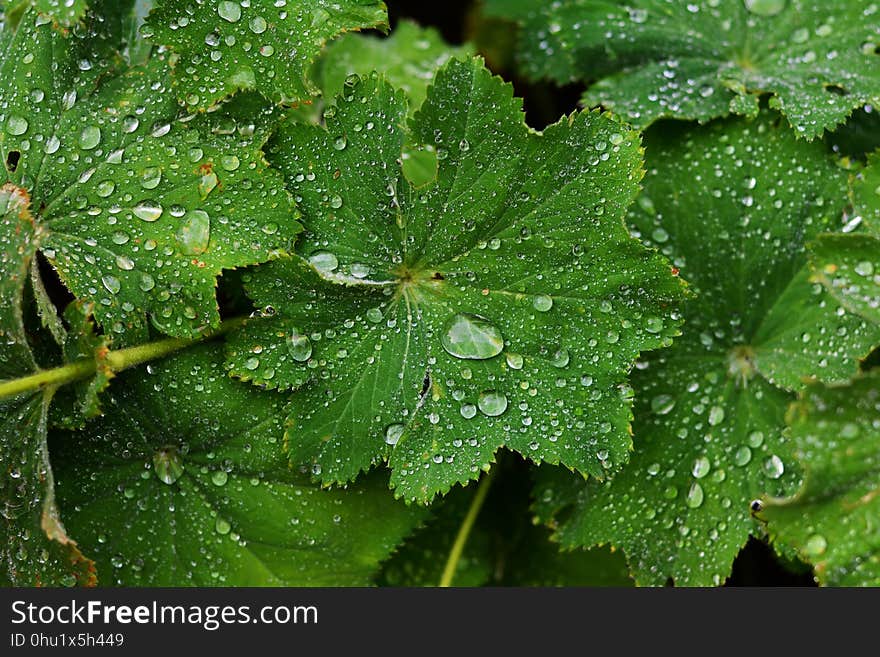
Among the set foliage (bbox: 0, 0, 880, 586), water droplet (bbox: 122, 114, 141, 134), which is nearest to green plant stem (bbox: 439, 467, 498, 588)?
foliage (bbox: 0, 0, 880, 586)

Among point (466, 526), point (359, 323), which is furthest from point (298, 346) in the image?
→ point (466, 526)

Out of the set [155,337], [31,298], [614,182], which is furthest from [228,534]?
[614,182]

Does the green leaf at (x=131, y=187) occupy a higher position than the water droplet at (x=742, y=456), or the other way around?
the green leaf at (x=131, y=187)

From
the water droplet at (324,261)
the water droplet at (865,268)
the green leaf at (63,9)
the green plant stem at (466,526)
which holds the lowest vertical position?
the green plant stem at (466,526)

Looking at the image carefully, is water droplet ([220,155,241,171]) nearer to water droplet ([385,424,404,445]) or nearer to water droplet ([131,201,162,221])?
water droplet ([131,201,162,221])

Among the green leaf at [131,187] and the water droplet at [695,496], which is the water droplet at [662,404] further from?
the green leaf at [131,187]

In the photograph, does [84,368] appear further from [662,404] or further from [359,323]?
[662,404]

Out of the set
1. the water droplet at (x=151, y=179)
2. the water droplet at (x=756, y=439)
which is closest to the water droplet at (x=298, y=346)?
the water droplet at (x=151, y=179)
